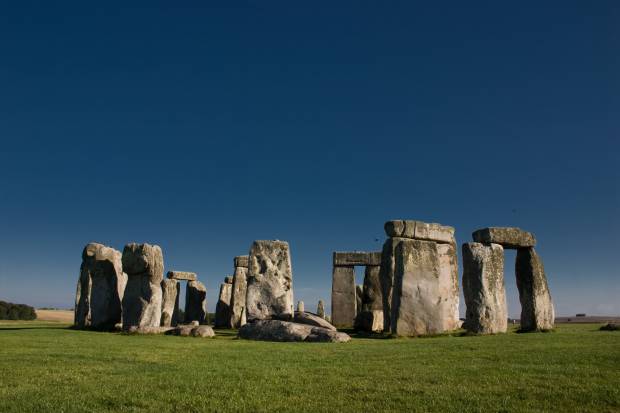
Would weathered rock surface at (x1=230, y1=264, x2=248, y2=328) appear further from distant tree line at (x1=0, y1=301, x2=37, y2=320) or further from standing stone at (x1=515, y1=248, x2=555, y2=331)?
distant tree line at (x1=0, y1=301, x2=37, y2=320)

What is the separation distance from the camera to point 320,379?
6.48m

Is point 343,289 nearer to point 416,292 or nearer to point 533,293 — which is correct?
point 416,292

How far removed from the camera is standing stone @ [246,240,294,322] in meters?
17.4

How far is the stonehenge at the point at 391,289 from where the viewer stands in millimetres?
14898

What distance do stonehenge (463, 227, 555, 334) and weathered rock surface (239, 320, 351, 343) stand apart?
4346mm

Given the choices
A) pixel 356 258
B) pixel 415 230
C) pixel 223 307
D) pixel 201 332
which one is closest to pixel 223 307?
pixel 223 307

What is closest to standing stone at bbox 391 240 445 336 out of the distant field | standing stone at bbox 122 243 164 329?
standing stone at bbox 122 243 164 329

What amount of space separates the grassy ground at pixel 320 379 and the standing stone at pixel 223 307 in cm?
1698

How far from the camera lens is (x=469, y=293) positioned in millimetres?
15117

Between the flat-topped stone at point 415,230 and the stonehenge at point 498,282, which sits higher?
the flat-topped stone at point 415,230

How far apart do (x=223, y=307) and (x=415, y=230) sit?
1399 cm

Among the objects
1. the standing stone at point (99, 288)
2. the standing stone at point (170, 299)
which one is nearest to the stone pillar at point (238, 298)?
the standing stone at point (170, 299)

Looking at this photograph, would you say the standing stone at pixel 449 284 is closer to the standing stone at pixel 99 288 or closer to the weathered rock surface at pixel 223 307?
→ the standing stone at pixel 99 288

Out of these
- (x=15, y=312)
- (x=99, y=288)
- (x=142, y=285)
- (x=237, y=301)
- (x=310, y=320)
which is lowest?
(x=15, y=312)
